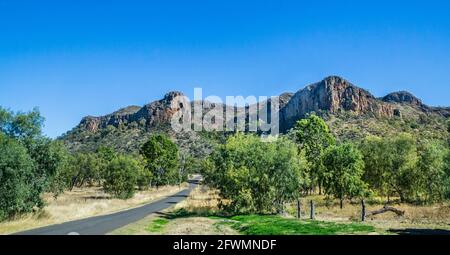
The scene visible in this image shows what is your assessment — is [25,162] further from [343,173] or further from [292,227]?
[343,173]

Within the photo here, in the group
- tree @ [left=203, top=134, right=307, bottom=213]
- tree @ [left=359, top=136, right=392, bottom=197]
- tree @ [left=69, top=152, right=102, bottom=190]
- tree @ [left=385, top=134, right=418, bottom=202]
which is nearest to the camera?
tree @ [left=203, top=134, right=307, bottom=213]

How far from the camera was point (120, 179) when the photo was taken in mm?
65438

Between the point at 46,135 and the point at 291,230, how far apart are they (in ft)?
83.5

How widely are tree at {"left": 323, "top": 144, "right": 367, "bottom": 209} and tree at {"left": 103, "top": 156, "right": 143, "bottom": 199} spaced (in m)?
31.1

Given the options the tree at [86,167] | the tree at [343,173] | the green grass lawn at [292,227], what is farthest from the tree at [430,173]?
the tree at [86,167]

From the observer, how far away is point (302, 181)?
39.1 m

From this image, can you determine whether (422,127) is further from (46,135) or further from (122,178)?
(46,135)

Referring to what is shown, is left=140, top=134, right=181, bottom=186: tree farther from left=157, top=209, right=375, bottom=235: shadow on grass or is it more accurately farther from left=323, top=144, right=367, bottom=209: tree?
left=157, top=209, right=375, bottom=235: shadow on grass

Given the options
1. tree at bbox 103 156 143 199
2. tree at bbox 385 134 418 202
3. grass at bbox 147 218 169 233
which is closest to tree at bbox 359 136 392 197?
tree at bbox 385 134 418 202

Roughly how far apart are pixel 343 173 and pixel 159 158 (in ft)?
188

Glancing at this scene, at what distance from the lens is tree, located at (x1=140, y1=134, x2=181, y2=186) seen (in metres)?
97.2

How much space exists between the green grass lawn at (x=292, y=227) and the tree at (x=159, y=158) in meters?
65.9
